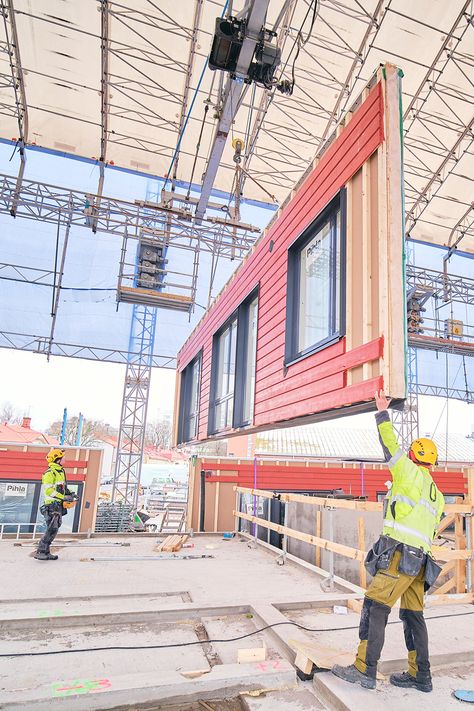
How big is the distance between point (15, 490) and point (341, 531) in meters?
10.4

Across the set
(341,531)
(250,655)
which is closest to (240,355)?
(341,531)

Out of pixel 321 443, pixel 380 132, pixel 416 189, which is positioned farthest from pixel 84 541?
pixel 321 443

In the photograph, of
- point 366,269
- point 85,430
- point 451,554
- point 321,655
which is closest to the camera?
point 321,655

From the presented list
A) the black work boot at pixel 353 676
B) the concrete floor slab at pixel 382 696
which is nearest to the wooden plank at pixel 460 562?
the concrete floor slab at pixel 382 696

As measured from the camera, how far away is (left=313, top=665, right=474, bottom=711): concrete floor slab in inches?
112

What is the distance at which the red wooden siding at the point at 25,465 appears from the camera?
13.8 meters

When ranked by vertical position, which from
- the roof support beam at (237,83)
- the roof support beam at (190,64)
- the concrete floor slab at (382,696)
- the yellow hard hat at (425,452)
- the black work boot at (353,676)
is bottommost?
the concrete floor slab at (382,696)

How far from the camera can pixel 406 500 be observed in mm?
3309

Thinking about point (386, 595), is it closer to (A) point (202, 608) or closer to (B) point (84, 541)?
(A) point (202, 608)

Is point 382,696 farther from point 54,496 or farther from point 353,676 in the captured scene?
point 54,496

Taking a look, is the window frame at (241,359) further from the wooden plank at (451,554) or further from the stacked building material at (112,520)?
the stacked building material at (112,520)

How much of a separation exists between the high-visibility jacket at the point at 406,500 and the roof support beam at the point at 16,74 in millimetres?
11446

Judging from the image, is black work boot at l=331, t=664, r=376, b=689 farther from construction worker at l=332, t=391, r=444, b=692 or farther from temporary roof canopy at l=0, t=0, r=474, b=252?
temporary roof canopy at l=0, t=0, r=474, b=252

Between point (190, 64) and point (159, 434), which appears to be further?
point (159, 434)
